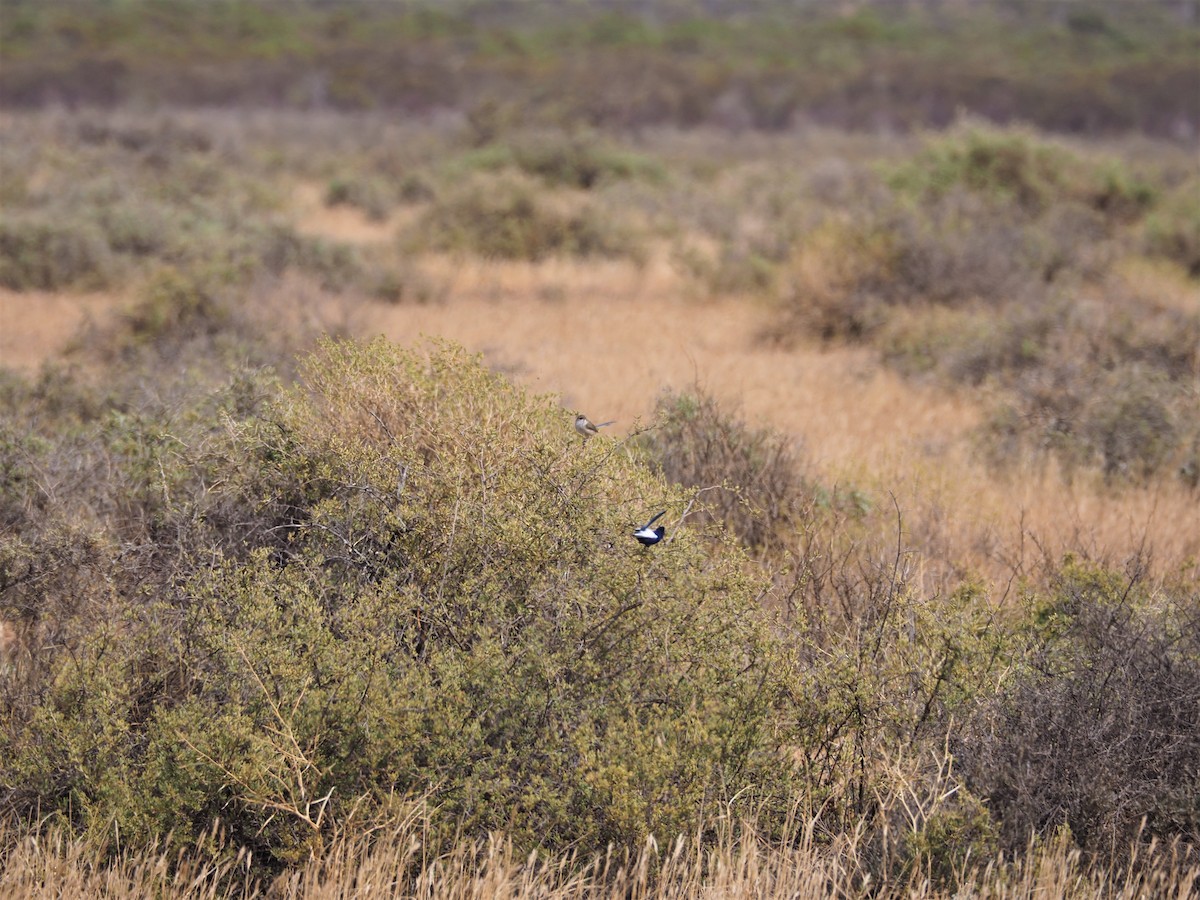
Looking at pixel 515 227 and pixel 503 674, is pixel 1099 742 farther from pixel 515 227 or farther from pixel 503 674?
pixel 515 227

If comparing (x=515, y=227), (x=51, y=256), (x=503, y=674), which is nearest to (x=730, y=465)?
(x=503, y=674)

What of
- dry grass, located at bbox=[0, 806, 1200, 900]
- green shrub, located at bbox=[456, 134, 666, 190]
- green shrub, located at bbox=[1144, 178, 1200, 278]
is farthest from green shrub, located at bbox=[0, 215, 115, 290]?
green shrub, located at bbox=[1144, 178, 1200, 278]

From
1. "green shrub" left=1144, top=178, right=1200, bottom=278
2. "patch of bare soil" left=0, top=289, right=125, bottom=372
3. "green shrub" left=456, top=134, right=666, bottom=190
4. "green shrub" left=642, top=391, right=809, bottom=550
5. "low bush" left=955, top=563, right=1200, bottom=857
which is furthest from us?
"green shrub" left=456, top=134, right=666, bottom=190

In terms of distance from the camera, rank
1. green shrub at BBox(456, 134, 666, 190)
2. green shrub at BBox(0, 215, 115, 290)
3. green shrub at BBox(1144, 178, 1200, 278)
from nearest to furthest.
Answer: green shrub at BBox(0, 215, 115, 290) < green shrub at BBox(1144, 178, 1200, 278) < green shrub at BBox(456, 134, 666, 190)

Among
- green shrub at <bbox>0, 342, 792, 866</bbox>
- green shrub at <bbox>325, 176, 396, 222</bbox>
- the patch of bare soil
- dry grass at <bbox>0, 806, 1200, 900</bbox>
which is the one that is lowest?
green shrub at <bbox>325, 176, 396, 222</bbox>

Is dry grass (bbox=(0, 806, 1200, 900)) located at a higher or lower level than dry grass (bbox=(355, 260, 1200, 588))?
higher

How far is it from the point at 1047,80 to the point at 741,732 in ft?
144

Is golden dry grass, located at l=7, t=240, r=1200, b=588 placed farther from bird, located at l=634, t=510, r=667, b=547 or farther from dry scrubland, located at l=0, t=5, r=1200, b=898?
bird, located at l=634, t=510, r=667, b=547

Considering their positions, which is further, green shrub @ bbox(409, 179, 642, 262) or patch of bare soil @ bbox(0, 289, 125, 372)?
green shrub @ bbox(409, 179, 642, 262)

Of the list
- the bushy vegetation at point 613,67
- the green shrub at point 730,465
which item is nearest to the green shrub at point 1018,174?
the green shrub at point 730,465

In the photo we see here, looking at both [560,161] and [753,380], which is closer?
[753,380]

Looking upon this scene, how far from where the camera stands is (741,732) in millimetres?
3461

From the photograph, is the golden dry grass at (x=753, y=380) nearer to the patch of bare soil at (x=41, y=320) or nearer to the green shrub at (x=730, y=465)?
the patch of bare soil at (x=41, y=320)

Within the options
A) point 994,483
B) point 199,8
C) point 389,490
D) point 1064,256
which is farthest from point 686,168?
point 199,8
